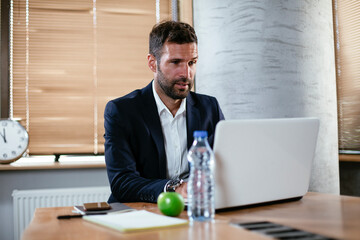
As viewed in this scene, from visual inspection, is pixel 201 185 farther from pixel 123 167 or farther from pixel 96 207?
pixel 123 167

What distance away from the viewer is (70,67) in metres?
3.12

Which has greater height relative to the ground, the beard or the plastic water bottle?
the beard

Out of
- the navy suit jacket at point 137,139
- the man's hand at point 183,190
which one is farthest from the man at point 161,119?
the man's hand at point 183,190

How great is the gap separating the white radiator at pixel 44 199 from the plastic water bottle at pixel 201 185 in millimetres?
1891

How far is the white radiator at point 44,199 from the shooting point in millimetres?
2840

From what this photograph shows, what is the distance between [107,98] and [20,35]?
0.84 metres

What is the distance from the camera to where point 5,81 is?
304 centimetres

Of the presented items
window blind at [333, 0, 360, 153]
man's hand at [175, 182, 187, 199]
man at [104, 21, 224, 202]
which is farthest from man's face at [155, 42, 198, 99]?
window blind at [333, 0, 360, 153]

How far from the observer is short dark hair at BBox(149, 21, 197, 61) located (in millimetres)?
1940

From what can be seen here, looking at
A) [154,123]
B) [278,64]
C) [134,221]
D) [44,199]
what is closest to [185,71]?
[154,123]

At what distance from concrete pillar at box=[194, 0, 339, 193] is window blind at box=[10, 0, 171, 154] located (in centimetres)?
94

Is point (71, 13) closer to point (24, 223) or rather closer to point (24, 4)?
point (24, 4)

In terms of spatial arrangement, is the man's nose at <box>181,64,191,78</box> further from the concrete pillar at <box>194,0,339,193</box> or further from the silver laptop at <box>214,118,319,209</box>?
the silver laptop at <box>214,118,319,209</box>

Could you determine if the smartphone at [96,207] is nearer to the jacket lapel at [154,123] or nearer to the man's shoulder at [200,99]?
the jacket lapel at [154,123]
